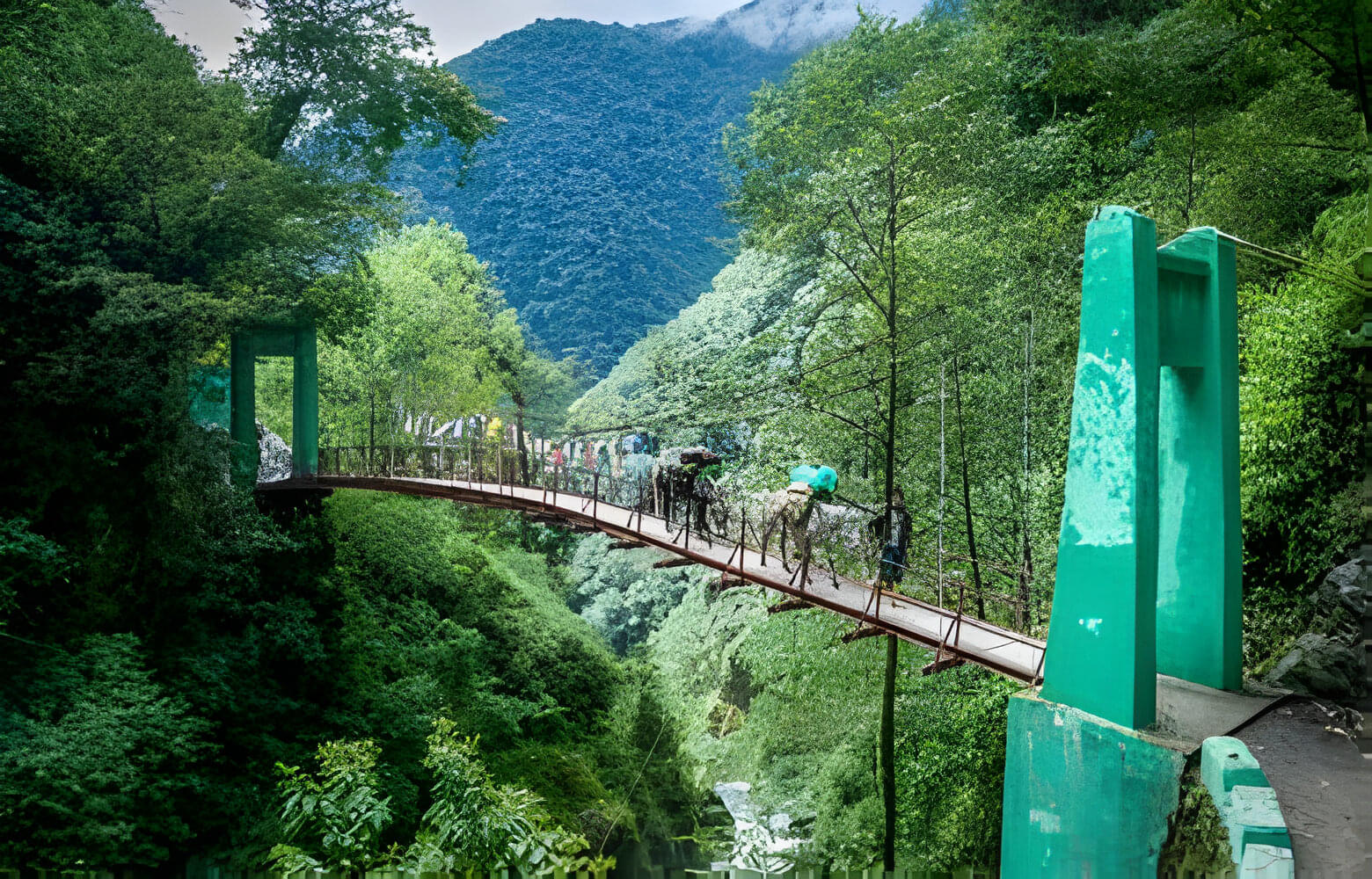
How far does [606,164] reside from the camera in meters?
7.45

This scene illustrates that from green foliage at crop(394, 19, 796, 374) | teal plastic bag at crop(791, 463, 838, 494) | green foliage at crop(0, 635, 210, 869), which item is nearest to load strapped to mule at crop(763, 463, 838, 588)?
teal plastic bag at crop(791, 463, 838, 494)

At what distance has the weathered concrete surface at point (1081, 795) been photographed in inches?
110

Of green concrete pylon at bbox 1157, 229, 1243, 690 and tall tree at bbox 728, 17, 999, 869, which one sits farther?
tall tree at bbox 728, 17, 999, 869

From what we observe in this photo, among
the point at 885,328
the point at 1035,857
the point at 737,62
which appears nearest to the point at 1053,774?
the point at 1035,857

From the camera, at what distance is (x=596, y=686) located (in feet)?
21.2

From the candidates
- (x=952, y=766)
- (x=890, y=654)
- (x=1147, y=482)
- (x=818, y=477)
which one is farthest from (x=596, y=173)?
(x=1147, y=482)

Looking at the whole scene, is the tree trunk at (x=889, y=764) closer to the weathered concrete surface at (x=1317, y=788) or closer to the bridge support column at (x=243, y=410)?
the weathered concrete surface at (x=1317, y=788)

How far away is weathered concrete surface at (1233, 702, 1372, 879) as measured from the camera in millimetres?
2547

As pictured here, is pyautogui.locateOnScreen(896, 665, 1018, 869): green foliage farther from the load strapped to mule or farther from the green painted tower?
the green painted tower

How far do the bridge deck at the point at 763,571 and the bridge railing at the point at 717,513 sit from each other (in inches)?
2.7

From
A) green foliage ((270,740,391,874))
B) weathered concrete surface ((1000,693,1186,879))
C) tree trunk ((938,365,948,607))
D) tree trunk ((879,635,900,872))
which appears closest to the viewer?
weathered concrete surface ((1000,693,1186,879))

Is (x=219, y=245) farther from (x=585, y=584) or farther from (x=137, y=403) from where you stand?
(x=585, y=584)

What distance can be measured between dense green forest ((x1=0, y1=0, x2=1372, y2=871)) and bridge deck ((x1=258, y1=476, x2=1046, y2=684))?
35 centimetres

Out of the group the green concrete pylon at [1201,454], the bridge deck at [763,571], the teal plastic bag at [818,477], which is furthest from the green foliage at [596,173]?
the green concrete pylon at [1201,454]
